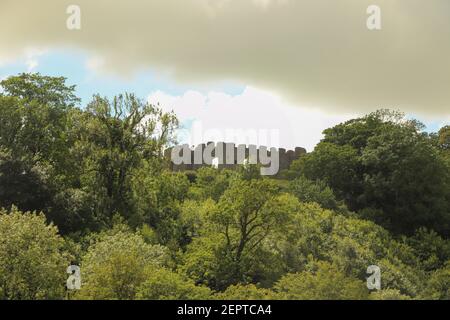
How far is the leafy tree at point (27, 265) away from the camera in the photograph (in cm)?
3369

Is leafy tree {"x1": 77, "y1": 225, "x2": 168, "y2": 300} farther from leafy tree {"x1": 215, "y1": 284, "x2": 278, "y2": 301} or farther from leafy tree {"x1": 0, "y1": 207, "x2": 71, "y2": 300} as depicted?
leafy tree {"x1": 215, "y1": 284, "x2": 278, "y2": 301}

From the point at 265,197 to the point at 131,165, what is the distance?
56.5 feet

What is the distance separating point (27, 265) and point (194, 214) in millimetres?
21212

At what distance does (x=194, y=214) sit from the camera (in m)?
53.6

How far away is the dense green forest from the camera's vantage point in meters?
33.9

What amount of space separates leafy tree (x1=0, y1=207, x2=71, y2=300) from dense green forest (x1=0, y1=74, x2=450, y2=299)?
0.25 ft

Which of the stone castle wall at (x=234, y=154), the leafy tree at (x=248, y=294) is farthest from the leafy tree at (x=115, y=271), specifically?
the stone castle wall at (x=234, y=154)

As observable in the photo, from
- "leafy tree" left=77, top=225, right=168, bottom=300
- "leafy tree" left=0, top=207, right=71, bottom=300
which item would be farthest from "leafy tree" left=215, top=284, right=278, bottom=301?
"leafy tree" left=0, top=207, right=71, bottom=300

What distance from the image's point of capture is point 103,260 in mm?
36469

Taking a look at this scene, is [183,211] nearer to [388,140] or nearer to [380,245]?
[380,245]

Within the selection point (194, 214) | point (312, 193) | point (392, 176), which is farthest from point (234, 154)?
point (194, 214)

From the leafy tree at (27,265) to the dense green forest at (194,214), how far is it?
0.08 metres

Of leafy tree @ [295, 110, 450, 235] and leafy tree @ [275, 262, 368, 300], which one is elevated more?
leafy tree @ [295, 110, 450, 235]

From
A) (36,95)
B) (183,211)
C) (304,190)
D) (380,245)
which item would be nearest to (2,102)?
(36,95)
